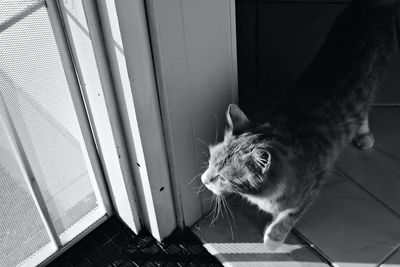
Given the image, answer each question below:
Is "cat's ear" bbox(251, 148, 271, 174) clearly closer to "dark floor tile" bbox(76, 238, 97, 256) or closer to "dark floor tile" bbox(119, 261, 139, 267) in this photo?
"dark floor tile" bbox(119, 261, 139, 267)

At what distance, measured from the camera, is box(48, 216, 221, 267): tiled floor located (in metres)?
1.64

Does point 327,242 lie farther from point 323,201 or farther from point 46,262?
point 46,262

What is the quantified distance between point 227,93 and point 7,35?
2.19 feet

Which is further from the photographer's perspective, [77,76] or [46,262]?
[46,262]

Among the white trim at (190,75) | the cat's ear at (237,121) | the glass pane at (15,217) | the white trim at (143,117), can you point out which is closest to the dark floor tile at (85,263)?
the glass pane at (15,217)

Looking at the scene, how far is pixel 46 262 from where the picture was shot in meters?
1.61

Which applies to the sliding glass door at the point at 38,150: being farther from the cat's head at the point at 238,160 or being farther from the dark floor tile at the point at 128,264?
the cat's head at the point at 238,160

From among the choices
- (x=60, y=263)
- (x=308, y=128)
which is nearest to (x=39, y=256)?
(x=60, y=263)

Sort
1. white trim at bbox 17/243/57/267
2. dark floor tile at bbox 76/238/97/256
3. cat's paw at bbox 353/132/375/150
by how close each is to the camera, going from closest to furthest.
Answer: white trim at bbox 17/243/57/267, dark floor tile at bbox 76/238/97/256, cat's paw at bbox 353/132/375/150

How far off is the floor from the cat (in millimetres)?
70

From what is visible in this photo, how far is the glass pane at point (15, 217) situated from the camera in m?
1.34

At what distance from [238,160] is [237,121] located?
0.40 ft

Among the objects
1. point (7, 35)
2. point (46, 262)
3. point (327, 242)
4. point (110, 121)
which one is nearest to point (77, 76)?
point (110, 121)

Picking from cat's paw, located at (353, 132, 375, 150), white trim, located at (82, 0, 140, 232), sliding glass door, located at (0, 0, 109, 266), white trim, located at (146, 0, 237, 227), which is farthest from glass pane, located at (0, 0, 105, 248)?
cat's paw, located at (353, 132, 375, 150)
